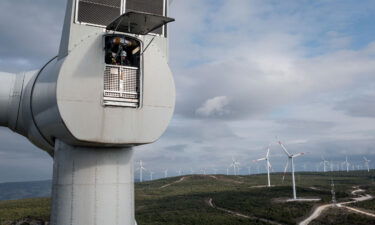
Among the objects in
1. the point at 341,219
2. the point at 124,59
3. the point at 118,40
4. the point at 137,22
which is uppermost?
the point at 137,22

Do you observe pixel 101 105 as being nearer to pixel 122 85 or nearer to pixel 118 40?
pixel 122 85

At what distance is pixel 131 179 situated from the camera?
1011 centimetres

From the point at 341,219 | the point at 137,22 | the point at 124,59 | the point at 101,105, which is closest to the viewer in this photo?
the point at 101,105

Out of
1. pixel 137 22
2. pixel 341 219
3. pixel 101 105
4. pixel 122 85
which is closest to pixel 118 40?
pixel 137 22

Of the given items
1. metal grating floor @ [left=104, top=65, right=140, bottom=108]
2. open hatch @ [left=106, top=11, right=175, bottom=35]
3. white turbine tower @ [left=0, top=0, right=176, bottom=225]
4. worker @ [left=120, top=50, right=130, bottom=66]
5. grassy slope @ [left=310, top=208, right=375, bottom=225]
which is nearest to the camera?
open hatch @ [left=106, top=11, right=175, bottom=35]

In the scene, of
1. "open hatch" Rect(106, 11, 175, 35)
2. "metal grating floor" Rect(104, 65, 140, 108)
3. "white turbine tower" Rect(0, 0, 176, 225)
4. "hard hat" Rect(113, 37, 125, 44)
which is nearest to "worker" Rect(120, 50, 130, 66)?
"white turbine tower" Rect(0, 0, 176, 225)

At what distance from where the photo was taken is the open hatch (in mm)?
8445

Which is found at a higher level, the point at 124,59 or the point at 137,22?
the point at 137,22

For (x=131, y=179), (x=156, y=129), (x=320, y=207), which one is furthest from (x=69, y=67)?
(x=320, y=207)

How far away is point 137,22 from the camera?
8.92 meters

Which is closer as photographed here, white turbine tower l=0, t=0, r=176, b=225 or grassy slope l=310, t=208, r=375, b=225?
white turbine tower l=0, t=0, r=176, b=225

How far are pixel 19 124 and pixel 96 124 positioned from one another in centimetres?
468

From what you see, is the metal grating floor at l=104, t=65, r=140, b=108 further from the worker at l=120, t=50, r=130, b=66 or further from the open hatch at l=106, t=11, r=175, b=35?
the open hatch at l=106, t=11, r=175, b=35

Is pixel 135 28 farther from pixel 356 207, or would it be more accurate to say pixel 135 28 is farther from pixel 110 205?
pixel 356 207
